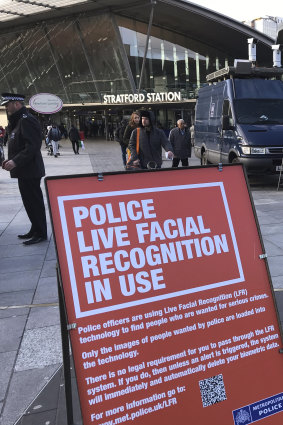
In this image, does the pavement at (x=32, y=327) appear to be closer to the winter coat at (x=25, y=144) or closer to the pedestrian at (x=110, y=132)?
the winter coat at (x=25, y=144)

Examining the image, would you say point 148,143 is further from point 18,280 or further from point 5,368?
point 5,368

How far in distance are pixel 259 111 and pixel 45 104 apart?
19.7ft

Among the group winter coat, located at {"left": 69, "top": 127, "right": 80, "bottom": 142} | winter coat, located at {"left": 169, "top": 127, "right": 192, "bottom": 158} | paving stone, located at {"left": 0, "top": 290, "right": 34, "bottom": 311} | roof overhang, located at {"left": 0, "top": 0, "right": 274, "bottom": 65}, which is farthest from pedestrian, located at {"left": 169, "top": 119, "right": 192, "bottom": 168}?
roof overhang, located at {"left": 0, "top": 0, "right": 274, "bottom": 65}

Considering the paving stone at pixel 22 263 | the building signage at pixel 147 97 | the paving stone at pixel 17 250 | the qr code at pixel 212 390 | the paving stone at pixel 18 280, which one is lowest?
the building signage at pixel 147 97

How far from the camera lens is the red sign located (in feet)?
6.20

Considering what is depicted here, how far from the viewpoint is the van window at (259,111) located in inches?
409

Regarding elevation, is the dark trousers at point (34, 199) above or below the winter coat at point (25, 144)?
below

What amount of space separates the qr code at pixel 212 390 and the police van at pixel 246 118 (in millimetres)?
8271

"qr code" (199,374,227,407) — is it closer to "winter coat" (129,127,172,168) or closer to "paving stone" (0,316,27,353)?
"paving stone" (0,316,27,353)

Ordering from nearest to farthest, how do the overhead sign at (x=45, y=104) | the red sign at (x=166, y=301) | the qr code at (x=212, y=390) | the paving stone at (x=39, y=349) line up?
the red sign at (x=166, y=301) < the qr code at (x=212, y=390) < the paving stone at (x=39, y=349) < the overhead sign at (x=45, y=104)

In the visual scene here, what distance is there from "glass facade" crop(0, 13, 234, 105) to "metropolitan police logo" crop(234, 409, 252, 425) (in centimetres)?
3885

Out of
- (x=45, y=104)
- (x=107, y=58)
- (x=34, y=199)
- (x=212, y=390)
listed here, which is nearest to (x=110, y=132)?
(x=107, y=58)

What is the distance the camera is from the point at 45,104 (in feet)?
38.8

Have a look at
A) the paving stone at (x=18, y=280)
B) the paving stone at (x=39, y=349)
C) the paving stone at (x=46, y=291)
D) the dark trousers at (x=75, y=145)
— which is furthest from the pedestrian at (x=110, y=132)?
the paving stone at (x=39, y=349)
